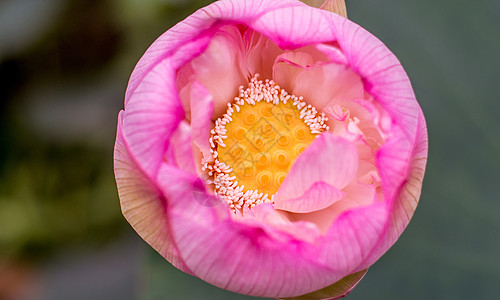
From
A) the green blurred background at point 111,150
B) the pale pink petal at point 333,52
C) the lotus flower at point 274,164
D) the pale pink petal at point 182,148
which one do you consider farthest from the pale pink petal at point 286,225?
the green blurred background at point 111,150

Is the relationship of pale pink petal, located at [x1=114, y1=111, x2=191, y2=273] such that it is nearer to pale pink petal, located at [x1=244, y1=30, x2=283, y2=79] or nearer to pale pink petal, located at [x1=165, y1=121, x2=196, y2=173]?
pale pink petal, located at [x1=165, y1=121, x2=196, y2=173]

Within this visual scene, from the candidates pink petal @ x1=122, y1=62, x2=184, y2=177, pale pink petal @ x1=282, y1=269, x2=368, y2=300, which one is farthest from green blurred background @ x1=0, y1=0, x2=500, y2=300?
pink petal @ x1=122, y1=62, x2=184, y2=177

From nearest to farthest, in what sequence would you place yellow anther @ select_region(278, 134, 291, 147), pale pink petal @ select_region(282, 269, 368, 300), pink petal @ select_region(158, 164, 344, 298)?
pink petal @ select_region(158, 164, 344, 298), pale pink petal @ select_region(282, 269, 368, 300), yellow anther @ select_region(278, 134, 291, 147)

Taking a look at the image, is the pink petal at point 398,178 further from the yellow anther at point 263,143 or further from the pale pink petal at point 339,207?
the yellow anther at point 263,143

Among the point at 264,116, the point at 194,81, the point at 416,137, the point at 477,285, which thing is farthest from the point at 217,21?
the point at 477,285

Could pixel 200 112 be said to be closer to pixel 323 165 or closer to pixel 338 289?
pixel 323 165
